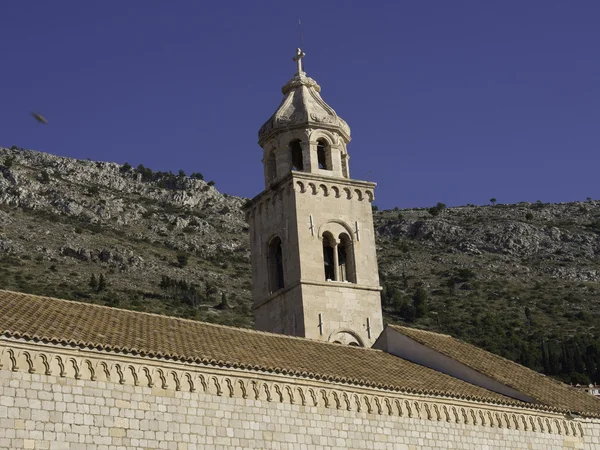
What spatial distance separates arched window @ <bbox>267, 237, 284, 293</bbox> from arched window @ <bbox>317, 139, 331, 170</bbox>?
98.5 inches

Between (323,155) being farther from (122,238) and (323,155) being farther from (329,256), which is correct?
(122,238)

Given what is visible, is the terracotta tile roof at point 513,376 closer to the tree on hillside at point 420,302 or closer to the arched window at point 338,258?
the arched window at point 338,258

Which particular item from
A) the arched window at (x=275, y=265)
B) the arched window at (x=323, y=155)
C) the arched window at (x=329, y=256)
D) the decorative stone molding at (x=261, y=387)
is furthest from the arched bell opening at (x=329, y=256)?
the decorative stone molding at (x=261, y=387)

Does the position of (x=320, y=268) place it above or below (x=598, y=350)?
below

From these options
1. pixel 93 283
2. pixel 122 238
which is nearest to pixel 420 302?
pixel 93 283

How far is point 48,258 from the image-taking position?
6269 centimetres

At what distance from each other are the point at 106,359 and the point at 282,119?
549 inches

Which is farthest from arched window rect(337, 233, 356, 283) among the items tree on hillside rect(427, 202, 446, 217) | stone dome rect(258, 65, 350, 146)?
tree on hillside rect(427, 202, 446, 217)

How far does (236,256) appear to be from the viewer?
237 feet

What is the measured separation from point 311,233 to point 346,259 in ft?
4.61

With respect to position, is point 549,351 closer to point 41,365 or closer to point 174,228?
point 174,228

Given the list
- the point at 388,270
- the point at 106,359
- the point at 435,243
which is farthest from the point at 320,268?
the point at 435,243

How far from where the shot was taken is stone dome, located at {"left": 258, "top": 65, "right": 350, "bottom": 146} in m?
29.1

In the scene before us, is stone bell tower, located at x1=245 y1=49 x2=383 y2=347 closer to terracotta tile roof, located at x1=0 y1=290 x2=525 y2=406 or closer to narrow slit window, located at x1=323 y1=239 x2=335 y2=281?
narrow slit window, located at x1=323 y1=239 x2=335 y2=281
